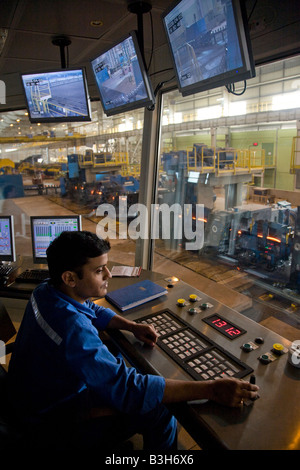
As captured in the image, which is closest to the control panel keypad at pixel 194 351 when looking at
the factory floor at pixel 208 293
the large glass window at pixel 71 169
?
the factory floor at pixel 208 293

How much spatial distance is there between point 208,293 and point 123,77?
3.22m

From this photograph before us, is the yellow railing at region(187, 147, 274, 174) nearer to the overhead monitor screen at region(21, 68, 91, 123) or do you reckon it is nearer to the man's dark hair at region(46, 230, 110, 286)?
the overhead monitor screen at region(21, 68, 91, 123)

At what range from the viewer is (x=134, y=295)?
6.16ft

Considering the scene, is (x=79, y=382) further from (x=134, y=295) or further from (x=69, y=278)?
(x=134, y=295)

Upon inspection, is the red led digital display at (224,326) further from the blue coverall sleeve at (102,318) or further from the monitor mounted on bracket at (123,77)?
the monitor mounted on bracket at (123,77)

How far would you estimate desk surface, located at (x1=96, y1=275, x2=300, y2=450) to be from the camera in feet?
3.09

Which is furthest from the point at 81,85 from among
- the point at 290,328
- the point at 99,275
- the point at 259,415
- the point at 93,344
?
the point at 290,328

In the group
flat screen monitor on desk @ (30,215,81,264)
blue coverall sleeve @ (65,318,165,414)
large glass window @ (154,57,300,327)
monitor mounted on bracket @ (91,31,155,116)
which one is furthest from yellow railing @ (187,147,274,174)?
blue coverall sleeve @ (65,318,165,414)

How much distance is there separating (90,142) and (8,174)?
1.62 m

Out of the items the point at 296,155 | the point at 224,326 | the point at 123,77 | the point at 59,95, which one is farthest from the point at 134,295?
the point at 296,155

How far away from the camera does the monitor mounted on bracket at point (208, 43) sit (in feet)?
4.55

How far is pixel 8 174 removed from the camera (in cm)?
567

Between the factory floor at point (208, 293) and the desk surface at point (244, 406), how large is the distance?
80cm
